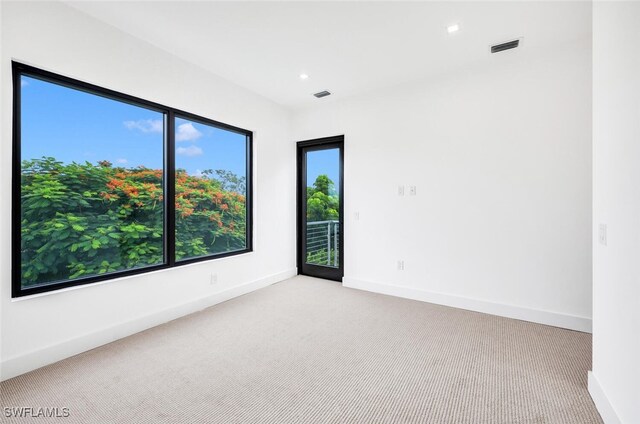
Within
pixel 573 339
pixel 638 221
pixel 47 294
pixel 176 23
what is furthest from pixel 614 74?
pixel 47 294

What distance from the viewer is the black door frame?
13.7 feet

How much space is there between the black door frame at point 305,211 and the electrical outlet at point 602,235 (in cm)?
282

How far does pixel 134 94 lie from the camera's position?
8.46ft

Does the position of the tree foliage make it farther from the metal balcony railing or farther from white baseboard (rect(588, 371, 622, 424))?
white baseboard (rect(588, 371, 622, 424))

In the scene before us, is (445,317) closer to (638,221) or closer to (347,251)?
(347,251)

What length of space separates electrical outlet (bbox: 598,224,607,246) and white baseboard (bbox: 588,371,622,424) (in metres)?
0.81

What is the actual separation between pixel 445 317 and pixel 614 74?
236 centimetres

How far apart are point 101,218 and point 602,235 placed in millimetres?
3648

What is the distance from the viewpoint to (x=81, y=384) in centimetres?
183

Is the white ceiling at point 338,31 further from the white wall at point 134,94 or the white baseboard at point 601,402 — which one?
the white baseboard at point 601,402
